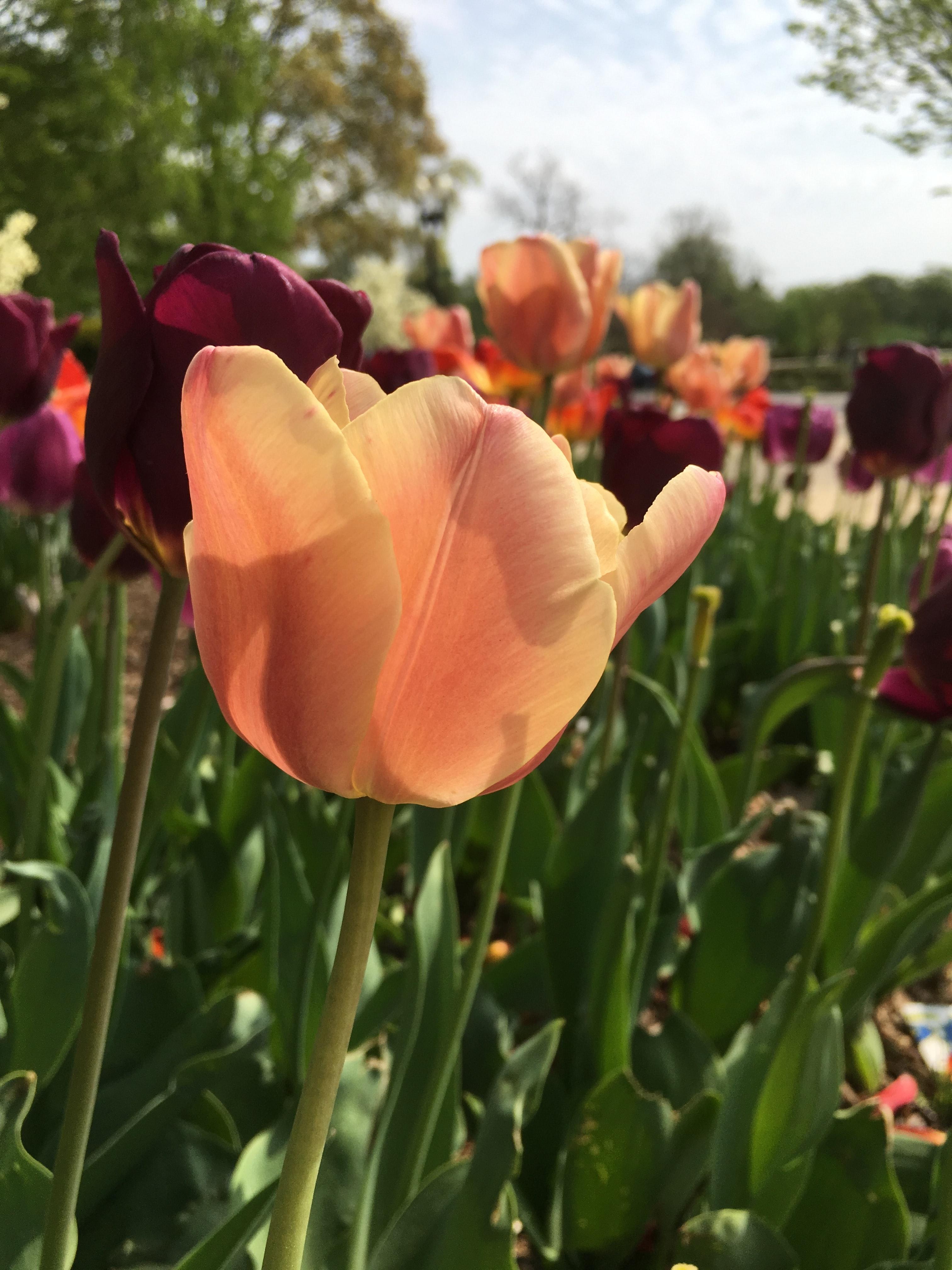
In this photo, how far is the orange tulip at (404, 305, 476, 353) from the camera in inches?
103

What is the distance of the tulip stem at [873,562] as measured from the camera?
139 cm

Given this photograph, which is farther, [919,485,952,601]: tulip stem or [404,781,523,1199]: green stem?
[919,485,952,601]: tulip stem

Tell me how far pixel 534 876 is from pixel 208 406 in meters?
1.24

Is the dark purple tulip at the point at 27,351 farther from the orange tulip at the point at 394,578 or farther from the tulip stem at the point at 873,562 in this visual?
the tulip stem at the point at 873,562

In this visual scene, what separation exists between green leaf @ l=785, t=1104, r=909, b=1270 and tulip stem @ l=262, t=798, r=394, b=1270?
64 cm

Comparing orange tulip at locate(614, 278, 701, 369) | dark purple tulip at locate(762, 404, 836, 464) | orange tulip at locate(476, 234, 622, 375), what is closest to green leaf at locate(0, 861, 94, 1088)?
orange tulip at locate(476, 234, 622, 375)

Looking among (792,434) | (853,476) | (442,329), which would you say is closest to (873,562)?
(853,476)

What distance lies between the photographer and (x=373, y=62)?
20875 mm

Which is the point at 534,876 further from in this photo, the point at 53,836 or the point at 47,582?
the point at 47,582

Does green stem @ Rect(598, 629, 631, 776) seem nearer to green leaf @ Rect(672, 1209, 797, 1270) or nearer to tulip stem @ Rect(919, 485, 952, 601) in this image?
tulip stem @ Rect(919, 485, 952, 601)

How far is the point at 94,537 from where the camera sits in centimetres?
100

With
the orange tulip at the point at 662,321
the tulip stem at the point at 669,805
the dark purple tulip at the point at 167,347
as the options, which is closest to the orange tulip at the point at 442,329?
the orange tulip at the point at 662,321

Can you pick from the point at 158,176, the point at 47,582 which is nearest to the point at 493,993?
the point at 47,582

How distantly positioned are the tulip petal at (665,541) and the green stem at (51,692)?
31cm
